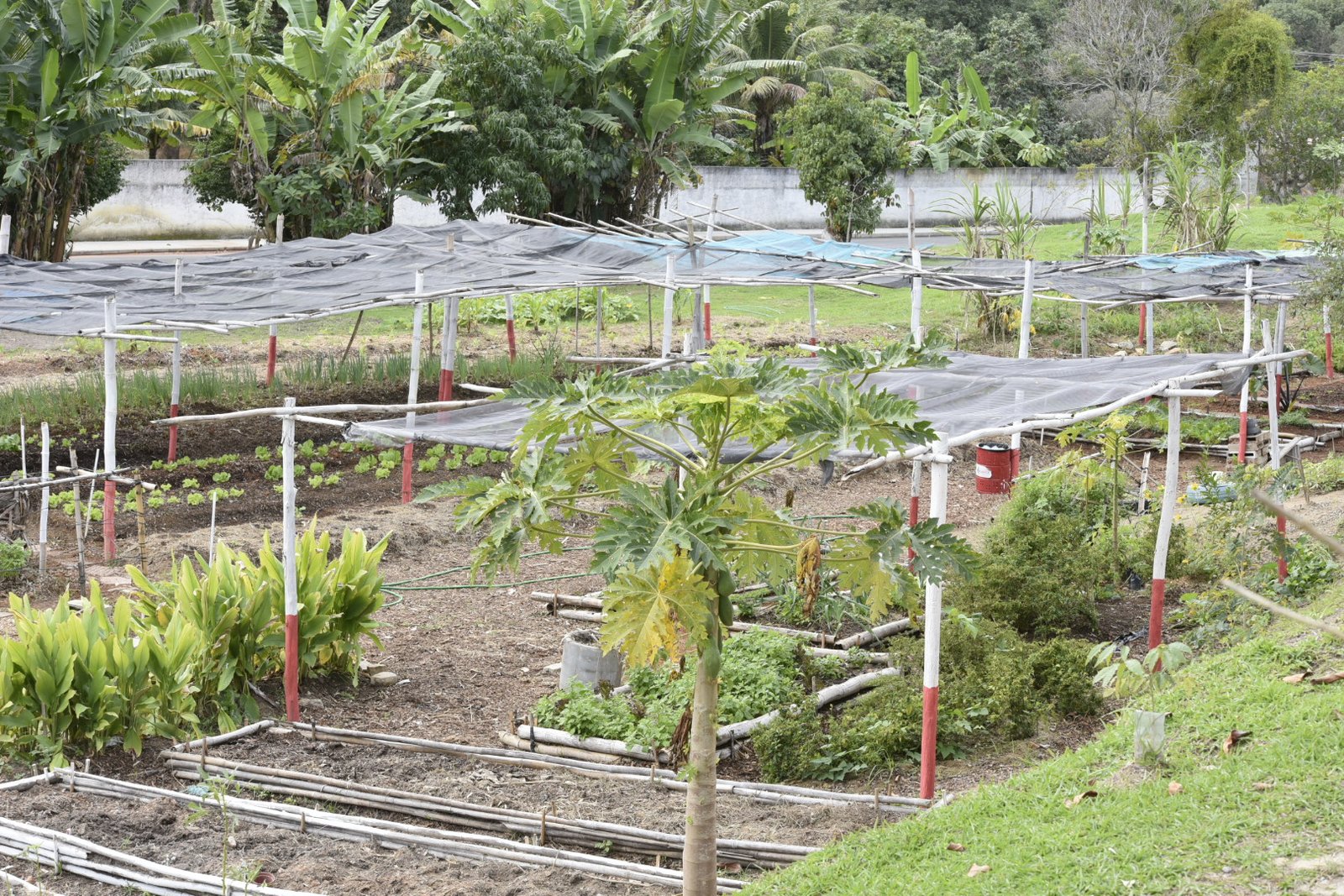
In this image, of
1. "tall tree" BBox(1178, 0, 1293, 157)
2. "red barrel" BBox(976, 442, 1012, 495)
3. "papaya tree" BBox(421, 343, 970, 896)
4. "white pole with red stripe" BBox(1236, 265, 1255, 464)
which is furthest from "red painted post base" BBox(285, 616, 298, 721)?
"tall tree" BBox(1178, 0, 1293, 157)

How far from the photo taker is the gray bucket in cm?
700

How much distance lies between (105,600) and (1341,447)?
11336 millimetres

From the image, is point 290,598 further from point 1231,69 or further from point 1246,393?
point 1231,69

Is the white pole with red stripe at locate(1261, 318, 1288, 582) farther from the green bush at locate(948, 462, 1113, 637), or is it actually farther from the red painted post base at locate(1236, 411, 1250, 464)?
the green bush at locate(948, 462, 1113, 637)

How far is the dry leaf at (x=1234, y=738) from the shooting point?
17.5ft

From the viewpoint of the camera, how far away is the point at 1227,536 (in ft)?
27.5

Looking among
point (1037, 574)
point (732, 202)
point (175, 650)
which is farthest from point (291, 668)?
point (732, 202)

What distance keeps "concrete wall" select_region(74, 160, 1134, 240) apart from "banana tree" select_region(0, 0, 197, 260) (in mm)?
3744

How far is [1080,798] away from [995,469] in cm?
721

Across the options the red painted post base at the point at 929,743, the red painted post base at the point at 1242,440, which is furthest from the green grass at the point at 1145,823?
the red painted post base at the point at 1242,440

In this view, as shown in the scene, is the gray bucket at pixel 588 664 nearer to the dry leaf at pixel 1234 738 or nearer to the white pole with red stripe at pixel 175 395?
the dry leaf at pixel 1234 738

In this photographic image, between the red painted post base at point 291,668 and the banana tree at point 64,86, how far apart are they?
12422 millimetres

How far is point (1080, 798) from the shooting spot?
16.6 feet

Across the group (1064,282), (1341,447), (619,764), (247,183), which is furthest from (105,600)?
(247,183)
